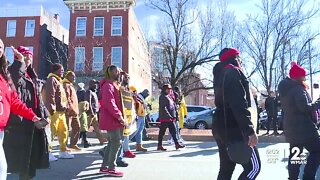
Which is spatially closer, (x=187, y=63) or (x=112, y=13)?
(x=187, y=63)

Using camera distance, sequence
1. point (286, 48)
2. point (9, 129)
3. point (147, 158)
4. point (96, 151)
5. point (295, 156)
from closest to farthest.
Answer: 1. point (9, 129)
2. point (295, 156)
3. point (147, 158)
4. point (96, 151)
5. point (286, 48)

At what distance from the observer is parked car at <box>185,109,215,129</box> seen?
2011 centimetres

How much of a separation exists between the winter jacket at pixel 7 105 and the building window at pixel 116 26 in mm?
31437

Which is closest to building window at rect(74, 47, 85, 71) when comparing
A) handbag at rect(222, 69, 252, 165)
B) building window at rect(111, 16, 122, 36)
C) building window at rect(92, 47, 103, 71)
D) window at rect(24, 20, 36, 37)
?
building window at rect(92, 47, 103, 71)

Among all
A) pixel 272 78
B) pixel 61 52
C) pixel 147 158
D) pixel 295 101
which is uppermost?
pixel 61 52

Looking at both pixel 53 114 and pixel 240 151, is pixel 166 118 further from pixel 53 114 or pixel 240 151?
pixel 240 151

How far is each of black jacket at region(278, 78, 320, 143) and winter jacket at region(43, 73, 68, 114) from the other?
13.8 feet

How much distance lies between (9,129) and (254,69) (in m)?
19.8

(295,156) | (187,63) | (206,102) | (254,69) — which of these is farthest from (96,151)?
(206,102)

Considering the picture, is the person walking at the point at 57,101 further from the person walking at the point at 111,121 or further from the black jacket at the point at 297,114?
the black jacket at the point at 297,114

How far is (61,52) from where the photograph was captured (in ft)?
127

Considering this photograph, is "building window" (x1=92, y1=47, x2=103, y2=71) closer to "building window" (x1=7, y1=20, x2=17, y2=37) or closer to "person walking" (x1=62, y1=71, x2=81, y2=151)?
"building window" (x1=7, y1=20, x2=17, y2=37)

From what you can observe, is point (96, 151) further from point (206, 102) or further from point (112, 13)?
point (206, 102)

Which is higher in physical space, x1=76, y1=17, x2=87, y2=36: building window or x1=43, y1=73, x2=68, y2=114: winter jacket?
x1=76, y1=17, x2=87, y2=36: building window
